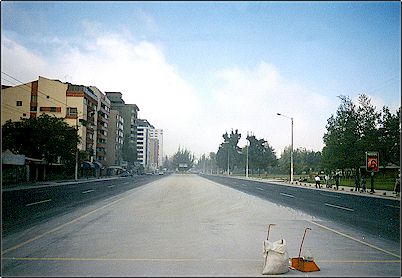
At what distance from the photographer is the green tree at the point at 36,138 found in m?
17.7

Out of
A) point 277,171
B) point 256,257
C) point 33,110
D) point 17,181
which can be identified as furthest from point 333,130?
point 277,171

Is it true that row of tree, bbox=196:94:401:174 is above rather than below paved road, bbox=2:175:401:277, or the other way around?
above

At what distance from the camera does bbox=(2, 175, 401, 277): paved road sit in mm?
6676

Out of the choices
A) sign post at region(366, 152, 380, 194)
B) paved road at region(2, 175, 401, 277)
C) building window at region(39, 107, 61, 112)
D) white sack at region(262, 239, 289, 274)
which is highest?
building window at region(39, 107, 61, 112)

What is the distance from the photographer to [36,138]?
21.7m

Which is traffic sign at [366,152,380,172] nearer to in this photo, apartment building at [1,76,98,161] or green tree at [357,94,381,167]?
green tree at [357,94,381,167]

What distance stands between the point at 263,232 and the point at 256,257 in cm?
333

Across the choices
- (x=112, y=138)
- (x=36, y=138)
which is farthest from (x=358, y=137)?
(x=112, y=138)

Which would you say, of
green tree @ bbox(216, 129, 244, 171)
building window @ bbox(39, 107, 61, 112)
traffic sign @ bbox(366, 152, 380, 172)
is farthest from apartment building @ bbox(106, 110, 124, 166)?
building window @ bbox(39, 107, 61, 112)

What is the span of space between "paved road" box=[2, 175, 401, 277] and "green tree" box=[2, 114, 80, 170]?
624 cm

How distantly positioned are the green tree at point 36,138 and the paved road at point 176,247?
624 cm

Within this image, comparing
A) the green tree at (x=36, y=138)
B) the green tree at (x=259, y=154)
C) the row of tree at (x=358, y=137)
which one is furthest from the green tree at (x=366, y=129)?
the green tree at (x=259, y=154)

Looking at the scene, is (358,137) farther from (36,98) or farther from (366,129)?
(36,98)

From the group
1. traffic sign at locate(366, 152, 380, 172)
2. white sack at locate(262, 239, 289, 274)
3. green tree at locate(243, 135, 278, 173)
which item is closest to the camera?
white sack at locate(262, 239, 289, 274)
